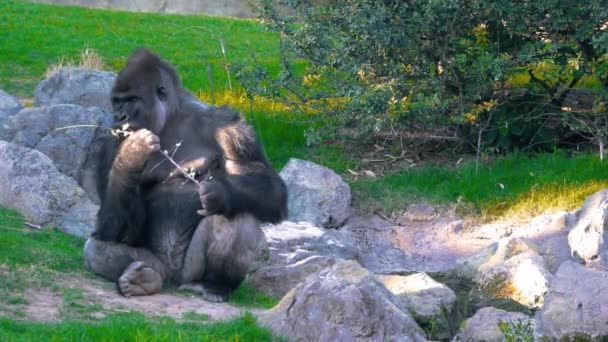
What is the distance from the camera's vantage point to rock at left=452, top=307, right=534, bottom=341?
563 centimetres

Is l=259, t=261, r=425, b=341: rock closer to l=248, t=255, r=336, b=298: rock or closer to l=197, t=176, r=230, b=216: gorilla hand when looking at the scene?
l=197, t=176, r=230, b=216: gorilla hand

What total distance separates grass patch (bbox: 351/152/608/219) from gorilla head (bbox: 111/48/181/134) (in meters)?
3.27

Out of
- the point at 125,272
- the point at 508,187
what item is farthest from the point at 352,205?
the point at 125,272

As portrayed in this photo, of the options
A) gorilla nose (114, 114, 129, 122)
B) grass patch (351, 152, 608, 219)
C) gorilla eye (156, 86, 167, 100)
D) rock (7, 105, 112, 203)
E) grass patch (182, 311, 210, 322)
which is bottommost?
grass patch (351, 152, 608, 219)

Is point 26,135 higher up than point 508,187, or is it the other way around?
point 26,135

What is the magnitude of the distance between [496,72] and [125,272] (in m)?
4.15

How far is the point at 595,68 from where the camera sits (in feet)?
30.2

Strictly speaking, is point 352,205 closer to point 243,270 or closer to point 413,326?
point 243,270

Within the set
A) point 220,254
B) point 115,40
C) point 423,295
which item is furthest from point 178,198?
point 115,40

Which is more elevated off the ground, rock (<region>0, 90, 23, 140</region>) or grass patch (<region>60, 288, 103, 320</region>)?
rock (<region>0, 90, 23, 140</region>)

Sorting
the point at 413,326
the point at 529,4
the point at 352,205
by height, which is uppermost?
the point at 529,4

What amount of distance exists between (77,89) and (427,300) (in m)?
5.00

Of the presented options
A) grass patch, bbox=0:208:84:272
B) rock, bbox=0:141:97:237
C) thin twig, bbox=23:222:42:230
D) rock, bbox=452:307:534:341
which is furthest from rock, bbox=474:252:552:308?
thin twig, bbox=23:222:42:230

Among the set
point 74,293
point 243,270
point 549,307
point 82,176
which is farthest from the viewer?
point 82,176
